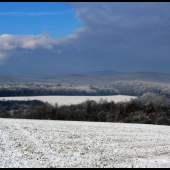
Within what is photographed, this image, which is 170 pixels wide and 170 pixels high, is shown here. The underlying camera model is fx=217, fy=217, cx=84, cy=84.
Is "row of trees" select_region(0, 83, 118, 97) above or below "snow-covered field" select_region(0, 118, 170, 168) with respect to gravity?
above

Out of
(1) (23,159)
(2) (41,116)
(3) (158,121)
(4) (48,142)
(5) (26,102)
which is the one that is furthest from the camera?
(5) (26,102)

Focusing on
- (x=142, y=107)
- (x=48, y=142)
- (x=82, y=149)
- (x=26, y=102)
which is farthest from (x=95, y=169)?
(x=26, y=102)

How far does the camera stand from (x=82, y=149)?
17609 mm

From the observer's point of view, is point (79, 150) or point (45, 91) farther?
point (45, 91)

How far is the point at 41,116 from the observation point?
5250cm

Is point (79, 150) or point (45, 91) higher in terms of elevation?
point (45, 91)

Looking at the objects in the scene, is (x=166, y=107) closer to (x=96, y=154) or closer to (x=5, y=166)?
(x=96, y=154)

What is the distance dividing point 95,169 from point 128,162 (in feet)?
8.94

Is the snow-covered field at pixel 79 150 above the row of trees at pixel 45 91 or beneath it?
beneath

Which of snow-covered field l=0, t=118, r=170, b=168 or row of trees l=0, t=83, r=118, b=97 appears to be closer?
snow-covered field l=0, t=118, r=170, b=168

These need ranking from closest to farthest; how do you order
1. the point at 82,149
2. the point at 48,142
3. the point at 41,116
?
1. the point at 82,149
2. the point at 48,142
3. the point at 41,116

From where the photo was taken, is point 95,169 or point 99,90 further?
point 99,90

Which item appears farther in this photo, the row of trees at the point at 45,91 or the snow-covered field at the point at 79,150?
the row of trees at the point at 45,91

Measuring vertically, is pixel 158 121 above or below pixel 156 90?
below
